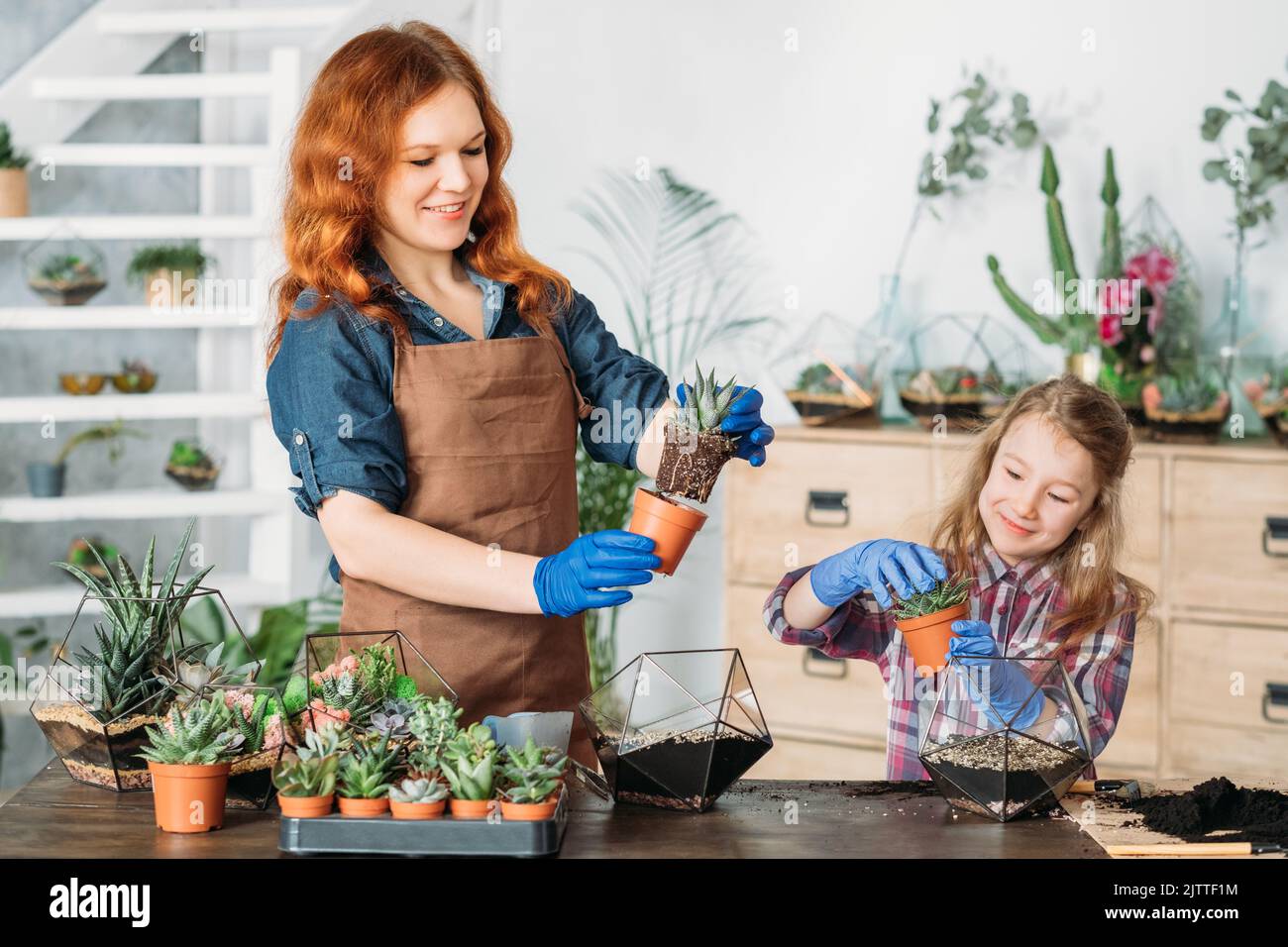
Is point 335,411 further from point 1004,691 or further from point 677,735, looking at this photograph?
point 1004,691

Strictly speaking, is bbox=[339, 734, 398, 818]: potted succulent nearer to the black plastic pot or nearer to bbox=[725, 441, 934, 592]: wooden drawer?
bbox=[725, 441, 934, 592]: wooden drawer

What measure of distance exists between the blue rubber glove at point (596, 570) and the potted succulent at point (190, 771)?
0.43 metres

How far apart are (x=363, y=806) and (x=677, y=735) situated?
1.17 ft

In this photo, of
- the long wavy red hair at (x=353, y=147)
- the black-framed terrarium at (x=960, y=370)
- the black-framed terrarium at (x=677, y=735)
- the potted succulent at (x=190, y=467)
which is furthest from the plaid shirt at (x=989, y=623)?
the potted succulent at (x=190, y=467)

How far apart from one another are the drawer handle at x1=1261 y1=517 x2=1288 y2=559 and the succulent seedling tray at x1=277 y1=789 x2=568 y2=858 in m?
2.49

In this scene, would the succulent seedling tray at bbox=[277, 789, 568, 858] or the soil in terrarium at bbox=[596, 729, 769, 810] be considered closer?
the succulent seedling tray at bbox=[277, 789, 568, 858]

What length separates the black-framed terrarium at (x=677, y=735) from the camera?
157cm

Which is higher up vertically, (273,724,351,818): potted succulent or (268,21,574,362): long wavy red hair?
(268,21,574,362): long wavy red hair

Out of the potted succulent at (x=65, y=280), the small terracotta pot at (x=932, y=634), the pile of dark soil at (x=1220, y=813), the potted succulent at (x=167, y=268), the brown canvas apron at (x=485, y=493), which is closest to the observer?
the pile of dark soil at (x=1220, y=813)

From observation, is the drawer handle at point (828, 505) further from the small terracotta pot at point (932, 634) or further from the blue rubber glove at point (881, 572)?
the small terracotta pot at point (932, 634)

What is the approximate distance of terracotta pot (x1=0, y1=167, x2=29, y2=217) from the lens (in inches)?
154

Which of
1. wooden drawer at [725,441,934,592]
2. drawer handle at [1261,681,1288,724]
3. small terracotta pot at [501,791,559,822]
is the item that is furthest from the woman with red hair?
drawer handle at [1261,681,1288,724]

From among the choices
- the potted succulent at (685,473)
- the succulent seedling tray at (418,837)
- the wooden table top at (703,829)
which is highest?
the potted succulent at (685,473)
